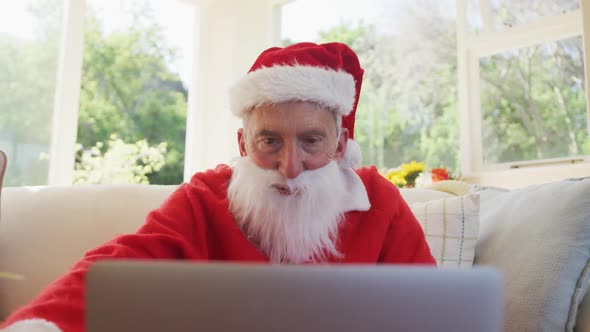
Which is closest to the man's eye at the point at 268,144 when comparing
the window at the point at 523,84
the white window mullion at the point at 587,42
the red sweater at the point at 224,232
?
the red sweater at the point at 224,232

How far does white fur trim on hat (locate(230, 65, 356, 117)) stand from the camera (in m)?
1.04

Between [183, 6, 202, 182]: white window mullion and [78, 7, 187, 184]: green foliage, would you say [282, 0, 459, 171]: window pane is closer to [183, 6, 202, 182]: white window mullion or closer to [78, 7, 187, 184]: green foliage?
[183, 6, 202, 182]: white window mullion

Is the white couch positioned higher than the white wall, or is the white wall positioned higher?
the white wall

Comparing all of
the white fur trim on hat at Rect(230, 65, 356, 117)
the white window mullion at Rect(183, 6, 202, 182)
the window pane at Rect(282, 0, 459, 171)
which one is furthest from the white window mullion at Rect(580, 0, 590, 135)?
the white window mullion at Rect(183, 6, 202, 182)

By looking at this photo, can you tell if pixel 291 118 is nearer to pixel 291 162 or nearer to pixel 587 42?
pixel 291 162

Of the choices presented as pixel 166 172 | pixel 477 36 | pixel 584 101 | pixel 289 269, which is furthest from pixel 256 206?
pixel 166 172

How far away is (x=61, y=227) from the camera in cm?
177

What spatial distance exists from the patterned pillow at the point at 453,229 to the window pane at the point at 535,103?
1.92 meters

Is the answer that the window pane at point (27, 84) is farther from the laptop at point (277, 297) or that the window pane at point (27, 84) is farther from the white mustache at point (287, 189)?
the laptop at point (277, 297)

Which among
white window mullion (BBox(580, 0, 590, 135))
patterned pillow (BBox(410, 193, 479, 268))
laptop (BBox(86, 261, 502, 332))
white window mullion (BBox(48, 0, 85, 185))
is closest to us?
laptop (BBox(86, 261, 502, 332))

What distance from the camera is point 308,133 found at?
3.33 feet

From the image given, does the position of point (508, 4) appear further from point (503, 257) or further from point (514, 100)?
point (503, 257)

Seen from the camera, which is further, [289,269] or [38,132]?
[38,132]

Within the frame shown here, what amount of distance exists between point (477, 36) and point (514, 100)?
0.48 metres
